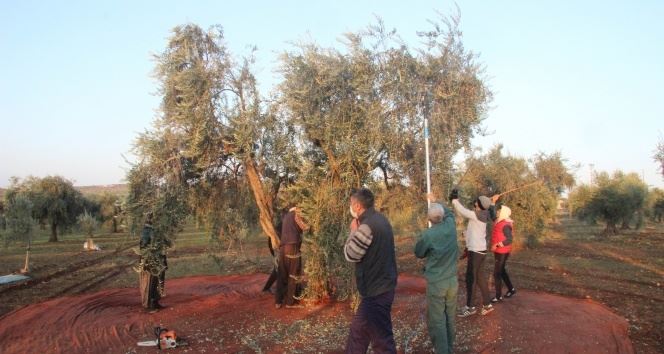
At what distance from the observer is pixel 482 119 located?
31.8 feet

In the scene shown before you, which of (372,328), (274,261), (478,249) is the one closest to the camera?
(372,328)

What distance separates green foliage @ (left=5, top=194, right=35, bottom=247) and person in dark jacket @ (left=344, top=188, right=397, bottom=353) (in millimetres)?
19640

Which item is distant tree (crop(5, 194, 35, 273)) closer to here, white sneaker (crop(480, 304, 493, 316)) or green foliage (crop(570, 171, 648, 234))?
white sneaker (crop(480, 304, 493, 316))

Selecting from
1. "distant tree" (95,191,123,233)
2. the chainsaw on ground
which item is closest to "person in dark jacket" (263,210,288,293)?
the chainsaw on ground

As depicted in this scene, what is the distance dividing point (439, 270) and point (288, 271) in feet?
14.7

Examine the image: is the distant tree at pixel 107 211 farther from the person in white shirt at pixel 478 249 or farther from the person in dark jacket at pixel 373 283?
the person in dark jacket at pixel 373 283

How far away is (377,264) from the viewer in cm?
512

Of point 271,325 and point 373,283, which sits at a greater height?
point 373,283

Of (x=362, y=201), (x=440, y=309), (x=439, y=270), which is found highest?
(x=362, y=201)

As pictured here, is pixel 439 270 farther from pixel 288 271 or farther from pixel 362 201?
pixel 288 271

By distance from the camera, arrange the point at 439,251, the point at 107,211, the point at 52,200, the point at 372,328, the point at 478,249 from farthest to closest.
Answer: the point at 107,211 → the point at 52,200 → the point at 478,249 → the point at 439,251 → the point at 372,328

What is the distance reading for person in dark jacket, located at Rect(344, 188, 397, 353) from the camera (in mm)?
5070

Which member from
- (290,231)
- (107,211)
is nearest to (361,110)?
(290,231)

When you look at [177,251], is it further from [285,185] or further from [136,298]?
[285,185]
